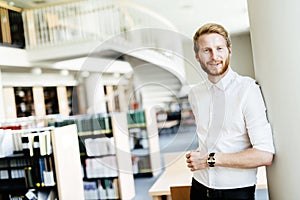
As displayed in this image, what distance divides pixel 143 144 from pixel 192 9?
10.5 feet

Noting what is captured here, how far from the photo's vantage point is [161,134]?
5.87 m

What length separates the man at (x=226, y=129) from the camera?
1.25 meters

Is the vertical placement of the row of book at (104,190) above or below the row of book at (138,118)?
below

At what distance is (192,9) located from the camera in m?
6.73

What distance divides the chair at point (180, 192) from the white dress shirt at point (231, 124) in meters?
0.54

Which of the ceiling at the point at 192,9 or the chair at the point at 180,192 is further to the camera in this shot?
the ceiling at the point at 192,9

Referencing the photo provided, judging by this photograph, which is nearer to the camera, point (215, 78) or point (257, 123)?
point (257, 123)

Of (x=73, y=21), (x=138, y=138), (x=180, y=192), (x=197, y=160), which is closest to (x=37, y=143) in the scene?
(x=180, y=192)

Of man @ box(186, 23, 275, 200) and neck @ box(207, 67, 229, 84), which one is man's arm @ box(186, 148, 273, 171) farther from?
neck @ box(207, 67, 229, 84)

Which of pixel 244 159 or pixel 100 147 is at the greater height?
pixel 244 159

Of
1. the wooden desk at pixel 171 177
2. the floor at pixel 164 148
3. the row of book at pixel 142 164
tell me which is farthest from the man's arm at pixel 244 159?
the row of book at pixel 142 164

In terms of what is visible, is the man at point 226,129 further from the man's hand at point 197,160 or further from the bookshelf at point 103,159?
the bookshelf at point 103,159

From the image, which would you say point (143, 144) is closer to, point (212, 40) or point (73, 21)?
point (73, 21)

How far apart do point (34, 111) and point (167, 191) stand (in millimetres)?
5558
